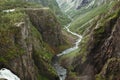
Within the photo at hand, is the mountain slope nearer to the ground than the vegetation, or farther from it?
nearer to the ground

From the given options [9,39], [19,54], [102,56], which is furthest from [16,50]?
[102,56]

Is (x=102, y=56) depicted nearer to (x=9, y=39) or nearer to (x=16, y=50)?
(x=16, y=50)

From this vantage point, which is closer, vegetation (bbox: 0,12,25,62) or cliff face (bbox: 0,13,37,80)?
cliff face (bbox: 0,13,37,80)

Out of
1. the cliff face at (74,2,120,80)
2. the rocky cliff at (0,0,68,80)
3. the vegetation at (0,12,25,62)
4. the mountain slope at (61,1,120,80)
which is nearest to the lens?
the rocky cliff at (0,0,68,80)

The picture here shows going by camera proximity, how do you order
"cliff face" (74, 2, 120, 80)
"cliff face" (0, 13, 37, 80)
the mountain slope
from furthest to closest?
1. the mountain slope
2. "cliff face" (74, 2, 120, 80)
3. "cliff face" (0, 13, 37, 80)

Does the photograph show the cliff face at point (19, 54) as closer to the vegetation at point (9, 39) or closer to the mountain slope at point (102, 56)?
the vegetation at point (9, 39)

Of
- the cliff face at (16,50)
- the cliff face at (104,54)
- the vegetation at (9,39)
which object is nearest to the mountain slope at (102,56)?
the cliff face at (104,54)

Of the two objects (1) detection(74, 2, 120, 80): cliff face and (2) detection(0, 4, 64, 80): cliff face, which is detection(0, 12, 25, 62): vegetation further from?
(1) detection(74, 2, 120, 80): cliff face

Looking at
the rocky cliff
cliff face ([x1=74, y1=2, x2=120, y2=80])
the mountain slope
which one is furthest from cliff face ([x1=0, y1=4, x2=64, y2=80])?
cliff face ([x1=74, y1=2, x2=120, y2=80])
